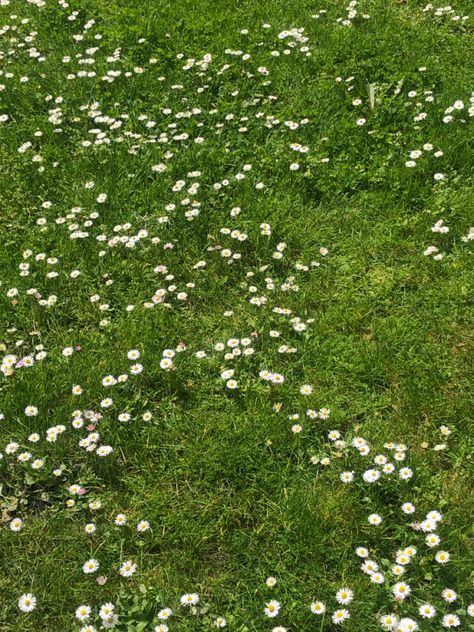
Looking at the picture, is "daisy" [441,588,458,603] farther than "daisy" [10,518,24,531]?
No

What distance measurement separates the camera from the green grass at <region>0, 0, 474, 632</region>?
9.22 ft

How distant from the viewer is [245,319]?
12.5 ft

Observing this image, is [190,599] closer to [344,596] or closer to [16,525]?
[344,596]

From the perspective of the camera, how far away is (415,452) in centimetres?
309

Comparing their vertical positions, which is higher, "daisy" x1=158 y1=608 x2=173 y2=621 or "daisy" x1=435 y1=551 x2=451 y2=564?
"daisy" x1=435 y1=551 x2=451 y2=564

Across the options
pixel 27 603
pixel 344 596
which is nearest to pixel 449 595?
pixel 344 596

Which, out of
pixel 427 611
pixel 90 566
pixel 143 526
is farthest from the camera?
pixel 143 526

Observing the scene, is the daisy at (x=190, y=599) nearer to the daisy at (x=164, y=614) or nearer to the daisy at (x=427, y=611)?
the daisy at (x=164, y=614)

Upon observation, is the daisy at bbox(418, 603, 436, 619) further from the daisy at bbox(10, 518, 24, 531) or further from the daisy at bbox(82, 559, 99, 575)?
the daisy at bbox(10, 518, 24, 531)

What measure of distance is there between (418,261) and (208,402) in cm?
150

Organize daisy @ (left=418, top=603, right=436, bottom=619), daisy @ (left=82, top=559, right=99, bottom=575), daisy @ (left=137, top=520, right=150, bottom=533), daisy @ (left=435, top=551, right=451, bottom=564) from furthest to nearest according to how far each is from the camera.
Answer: daisy @ (left=137, top=520, right=150, bottom=533) → daisy @ (left=82, top=559, right=99, bottom=575) → daisy @ (left=435, top=551, right=451, bottom=564) → daisy @ (left=418, top=603, right=436, bottom=619)

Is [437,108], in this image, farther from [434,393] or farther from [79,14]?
[79,14]

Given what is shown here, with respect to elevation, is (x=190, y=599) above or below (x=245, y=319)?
below

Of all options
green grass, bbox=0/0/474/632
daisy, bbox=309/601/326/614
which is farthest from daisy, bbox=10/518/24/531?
daisy, bbox=309/601/326/614
